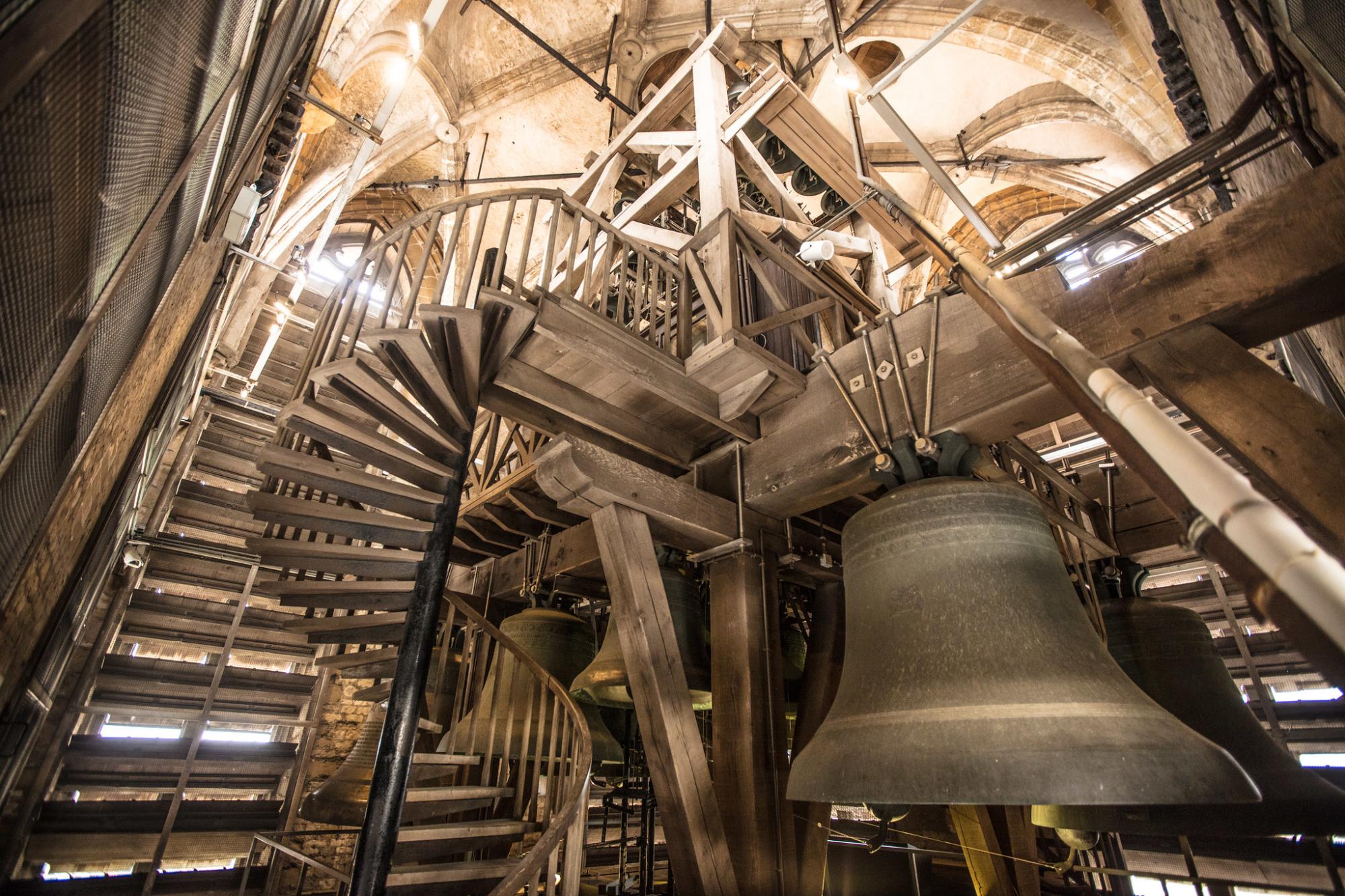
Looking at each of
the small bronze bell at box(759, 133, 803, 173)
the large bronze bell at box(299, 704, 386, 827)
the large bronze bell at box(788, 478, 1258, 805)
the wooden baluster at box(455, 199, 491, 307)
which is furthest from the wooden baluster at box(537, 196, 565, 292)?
the small bronze bell at box(759, 133, 803, 173)

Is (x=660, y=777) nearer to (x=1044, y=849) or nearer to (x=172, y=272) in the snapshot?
(x=172, y=272)

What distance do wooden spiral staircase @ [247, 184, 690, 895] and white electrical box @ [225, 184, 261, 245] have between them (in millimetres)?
621

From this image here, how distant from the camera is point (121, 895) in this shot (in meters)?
6.29

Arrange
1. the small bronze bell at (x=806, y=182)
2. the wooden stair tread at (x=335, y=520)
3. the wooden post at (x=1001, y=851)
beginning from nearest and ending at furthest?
the wooden stair tread at (x=335, y=520) → the wooden post at (x=1001, y=851) → the small bronze bell at (x=806, y=182)

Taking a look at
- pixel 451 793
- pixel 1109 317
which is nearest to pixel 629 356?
pixel 1109 317

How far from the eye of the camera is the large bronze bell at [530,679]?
4504mm

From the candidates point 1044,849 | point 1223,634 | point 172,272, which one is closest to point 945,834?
point 1044,849

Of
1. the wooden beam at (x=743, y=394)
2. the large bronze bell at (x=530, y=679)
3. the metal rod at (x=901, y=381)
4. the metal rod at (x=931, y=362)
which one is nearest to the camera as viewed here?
the metal rod at (x=931, y=362)

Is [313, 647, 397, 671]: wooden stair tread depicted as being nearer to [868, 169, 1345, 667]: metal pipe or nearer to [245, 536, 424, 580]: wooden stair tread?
[245, 536, 424, 580]: wooden stair tread

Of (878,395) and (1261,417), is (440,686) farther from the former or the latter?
(1261,417)

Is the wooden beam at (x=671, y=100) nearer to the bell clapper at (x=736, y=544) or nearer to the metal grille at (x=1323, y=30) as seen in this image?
the bell clapper at (x=736, y=544)

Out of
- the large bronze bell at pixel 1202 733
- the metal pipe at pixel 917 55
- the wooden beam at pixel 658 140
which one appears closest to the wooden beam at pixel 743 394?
the metal pipe at pixel 917 55

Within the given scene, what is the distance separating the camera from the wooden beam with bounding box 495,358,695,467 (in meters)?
3.31

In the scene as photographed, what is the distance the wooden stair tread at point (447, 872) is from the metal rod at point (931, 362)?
3.58 m
